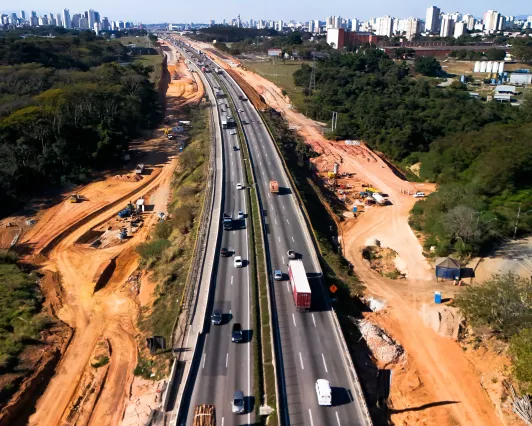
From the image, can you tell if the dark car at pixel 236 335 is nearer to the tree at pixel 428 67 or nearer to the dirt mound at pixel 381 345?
the dirt mound at pixel 381 345

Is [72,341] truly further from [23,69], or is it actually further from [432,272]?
[23,69]

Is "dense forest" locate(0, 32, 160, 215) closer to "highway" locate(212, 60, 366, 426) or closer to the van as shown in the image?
"highway" locate(212, 60, 366, 426)

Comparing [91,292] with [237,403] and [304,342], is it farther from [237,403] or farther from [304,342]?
[237,403]

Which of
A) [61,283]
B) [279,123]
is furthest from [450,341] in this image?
[279,123]

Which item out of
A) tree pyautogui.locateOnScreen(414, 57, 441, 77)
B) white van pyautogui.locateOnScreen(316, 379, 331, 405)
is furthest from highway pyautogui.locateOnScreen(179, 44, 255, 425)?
tree pyautogui.locateOnScreen(414, 57, 441, 77)

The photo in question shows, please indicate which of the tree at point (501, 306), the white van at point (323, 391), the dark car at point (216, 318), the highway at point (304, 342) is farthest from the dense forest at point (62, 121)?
the tree at point (501, 306)

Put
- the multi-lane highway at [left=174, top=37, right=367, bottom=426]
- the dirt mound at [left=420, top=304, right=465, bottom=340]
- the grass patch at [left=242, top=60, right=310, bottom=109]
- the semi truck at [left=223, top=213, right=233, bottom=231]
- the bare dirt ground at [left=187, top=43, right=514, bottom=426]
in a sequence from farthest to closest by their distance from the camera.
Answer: the grass patch at [left=242, top=60, right=310, bottom=109] < the semi truck at [left=223, top=213, right=233, bottom=231] < the dirt mound at [left=420, top=304, right=465, bottom=340] < the bare dirt ground at [left=187, top=43, right=514, bottom=426] < the multi-lane highway at [left=174, top=37, right=367, bottom=426]
